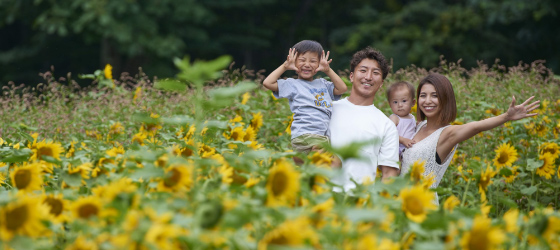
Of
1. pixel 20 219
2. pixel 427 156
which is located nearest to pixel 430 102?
pixel 427 156

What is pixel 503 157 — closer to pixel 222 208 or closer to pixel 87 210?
pixel 222 208

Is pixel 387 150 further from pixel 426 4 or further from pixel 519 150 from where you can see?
pixel 426 4

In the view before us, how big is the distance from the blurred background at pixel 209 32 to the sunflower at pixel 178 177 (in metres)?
11.6

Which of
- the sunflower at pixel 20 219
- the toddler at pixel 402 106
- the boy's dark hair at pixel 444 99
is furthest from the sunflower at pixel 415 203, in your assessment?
the toddler at pixel 402 106

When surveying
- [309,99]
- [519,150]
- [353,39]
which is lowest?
[519,150]

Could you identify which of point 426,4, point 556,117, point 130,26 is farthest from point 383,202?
point 426,4

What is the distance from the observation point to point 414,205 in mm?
1739

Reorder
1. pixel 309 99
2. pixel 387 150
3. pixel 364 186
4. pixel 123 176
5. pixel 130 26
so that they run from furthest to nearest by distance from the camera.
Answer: pixel 130 26 → pixel 309 99 → pixel 387 150 → pixel 123 176 → pixel 364 186

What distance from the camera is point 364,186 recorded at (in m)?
1.97

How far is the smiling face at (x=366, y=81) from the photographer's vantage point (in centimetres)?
314

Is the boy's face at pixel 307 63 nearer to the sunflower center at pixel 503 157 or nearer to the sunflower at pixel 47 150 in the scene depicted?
the sunflower center at pixel 503 157

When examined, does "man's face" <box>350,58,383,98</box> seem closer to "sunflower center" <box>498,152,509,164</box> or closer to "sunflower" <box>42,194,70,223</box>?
"sunflower center" <box>498,152,509,164</box>

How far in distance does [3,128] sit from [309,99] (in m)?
2.31

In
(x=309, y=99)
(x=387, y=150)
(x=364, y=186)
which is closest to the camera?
(x=364, y=186)
